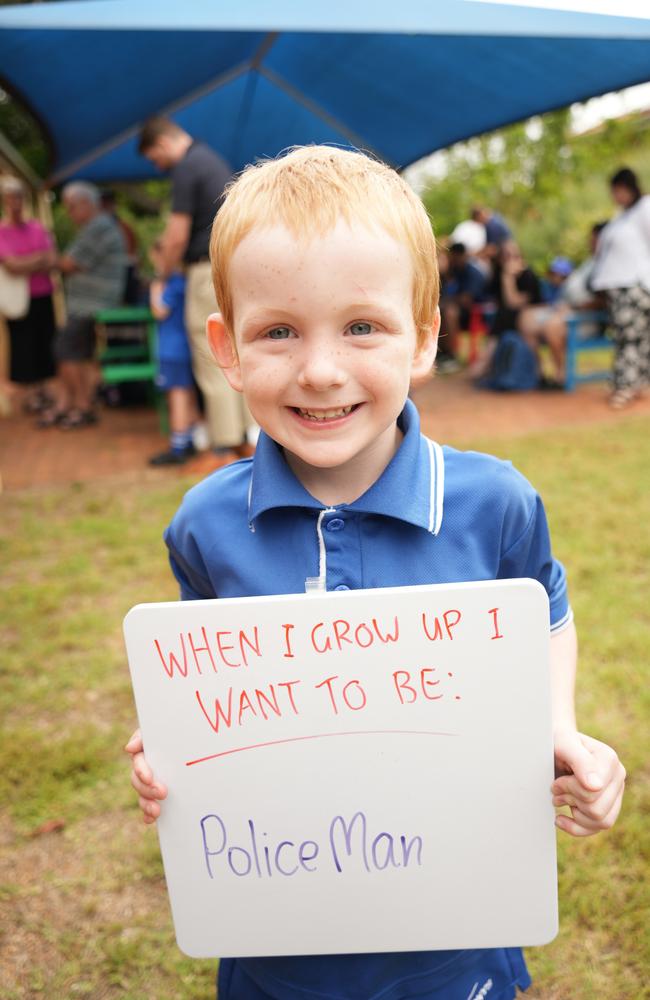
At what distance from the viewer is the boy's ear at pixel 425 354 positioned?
3.65 ft

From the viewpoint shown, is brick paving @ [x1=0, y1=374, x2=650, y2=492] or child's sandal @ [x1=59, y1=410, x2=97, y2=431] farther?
child's sandal @ [x1=59, y1=410, x2=97, y2=431]

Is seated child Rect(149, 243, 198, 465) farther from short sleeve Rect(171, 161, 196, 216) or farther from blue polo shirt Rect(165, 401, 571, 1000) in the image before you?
blue polo shirt Rect(165, 401, 571, 1000)

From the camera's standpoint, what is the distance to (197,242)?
182 inches

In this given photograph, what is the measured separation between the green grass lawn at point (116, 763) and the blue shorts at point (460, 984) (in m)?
0.43

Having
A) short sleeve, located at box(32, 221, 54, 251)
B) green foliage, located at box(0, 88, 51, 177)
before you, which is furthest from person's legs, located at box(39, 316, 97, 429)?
green foliage, located at box(0, 88, 51, 177)

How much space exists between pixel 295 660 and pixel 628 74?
5324 millimetres

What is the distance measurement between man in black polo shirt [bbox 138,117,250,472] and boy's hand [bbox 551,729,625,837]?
139 inches

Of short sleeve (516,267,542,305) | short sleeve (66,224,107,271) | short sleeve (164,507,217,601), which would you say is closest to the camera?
short sleeve (164,507,217,601)

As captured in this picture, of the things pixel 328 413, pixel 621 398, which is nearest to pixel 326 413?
pixel 328 413

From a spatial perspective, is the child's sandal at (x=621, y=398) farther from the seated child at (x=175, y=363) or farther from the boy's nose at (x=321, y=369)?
the boy's nose at (x=321, y=369)

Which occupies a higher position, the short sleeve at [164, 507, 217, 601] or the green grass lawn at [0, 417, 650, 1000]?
the short sleeve at [164, 507, 217, 601]

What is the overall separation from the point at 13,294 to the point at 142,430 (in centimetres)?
164

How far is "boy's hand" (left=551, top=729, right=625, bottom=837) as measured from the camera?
3.16 feet

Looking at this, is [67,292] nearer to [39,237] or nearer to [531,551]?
[39,237]
